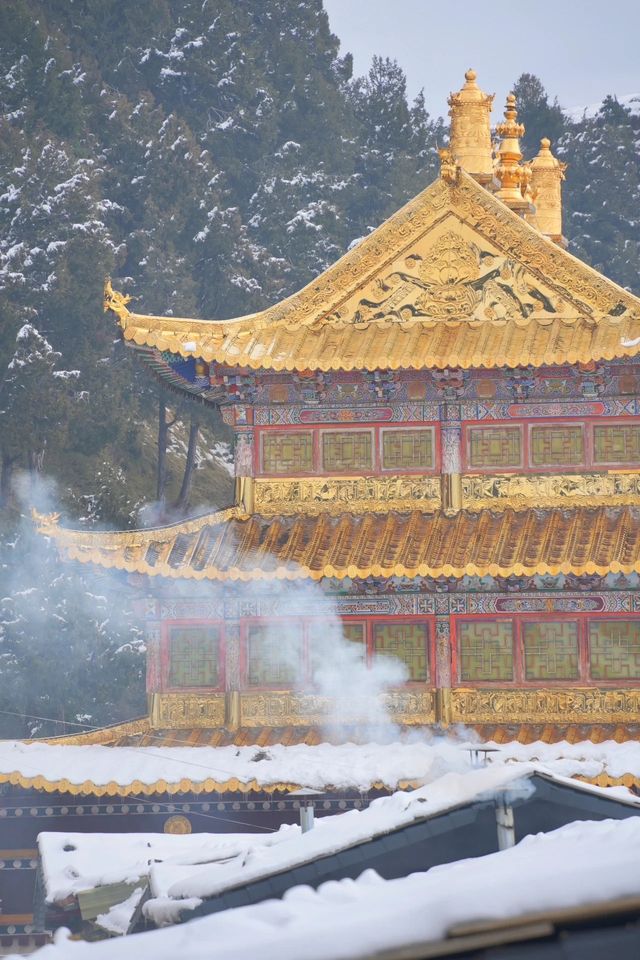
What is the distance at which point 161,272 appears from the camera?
5741cm

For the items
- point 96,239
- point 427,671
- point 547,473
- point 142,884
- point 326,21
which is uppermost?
point 326,21

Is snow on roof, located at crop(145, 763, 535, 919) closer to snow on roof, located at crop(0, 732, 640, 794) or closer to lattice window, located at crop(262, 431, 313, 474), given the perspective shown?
snow on roof, located at crop(0, 732, 640, 794)

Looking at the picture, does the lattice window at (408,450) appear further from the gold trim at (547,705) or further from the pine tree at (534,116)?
the pine tree at (534,116)

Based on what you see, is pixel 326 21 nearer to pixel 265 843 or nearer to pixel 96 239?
pixel 96 239

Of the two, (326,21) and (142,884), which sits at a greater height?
(326,21)

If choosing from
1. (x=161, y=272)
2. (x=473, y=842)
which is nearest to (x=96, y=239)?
(x=161, y=272)

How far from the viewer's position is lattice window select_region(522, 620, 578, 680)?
1111 inches

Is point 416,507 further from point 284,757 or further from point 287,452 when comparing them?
point 284,757

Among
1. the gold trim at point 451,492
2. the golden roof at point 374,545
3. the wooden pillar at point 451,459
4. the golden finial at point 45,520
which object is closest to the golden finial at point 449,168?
the wooden pillar at point 451,459

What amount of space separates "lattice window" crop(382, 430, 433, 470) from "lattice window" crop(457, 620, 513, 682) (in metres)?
2.64

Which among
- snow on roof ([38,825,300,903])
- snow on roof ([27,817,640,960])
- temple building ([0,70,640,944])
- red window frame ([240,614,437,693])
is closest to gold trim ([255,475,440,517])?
→ temple building ([0,70,640,944])

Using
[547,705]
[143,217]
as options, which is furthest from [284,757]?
[143,217]

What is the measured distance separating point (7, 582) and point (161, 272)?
14.0 m

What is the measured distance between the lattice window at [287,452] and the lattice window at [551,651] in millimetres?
4308
